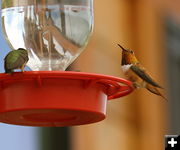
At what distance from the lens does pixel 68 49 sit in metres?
3.56

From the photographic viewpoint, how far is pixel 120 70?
806 centimetres

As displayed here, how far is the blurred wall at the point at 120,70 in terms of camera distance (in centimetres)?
745

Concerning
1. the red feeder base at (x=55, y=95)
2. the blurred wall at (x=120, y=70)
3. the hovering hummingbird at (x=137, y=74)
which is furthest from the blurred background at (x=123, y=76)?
the red feeder base at (x=55, y=95)

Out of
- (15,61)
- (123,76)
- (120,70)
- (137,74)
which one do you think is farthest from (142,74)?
(120,70)

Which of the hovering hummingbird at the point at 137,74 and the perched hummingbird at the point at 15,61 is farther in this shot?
the hovering hummingbird at the point at 137,74

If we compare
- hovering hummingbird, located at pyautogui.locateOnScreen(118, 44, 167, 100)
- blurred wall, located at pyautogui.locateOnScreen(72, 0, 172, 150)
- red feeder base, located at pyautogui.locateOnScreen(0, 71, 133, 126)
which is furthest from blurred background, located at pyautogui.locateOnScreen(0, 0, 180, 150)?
red feeder base, located at pyautogui.locateOnScreen(0, 71, 133, 126)

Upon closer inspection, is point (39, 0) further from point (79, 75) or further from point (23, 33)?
point (79, 75)

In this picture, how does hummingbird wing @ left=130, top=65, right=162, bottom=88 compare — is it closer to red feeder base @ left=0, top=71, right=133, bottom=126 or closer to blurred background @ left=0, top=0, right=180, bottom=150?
red feeder base @ left=0, top=71, right=133, bottom=126

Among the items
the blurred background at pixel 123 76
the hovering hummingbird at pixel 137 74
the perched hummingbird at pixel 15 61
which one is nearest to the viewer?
the perched hummingbird at pixel 15 61

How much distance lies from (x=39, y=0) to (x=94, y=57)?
3973 mm

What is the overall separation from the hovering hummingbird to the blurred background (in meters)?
2.62

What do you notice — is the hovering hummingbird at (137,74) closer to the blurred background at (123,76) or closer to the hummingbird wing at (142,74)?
the hummingbird wing at (142,74)

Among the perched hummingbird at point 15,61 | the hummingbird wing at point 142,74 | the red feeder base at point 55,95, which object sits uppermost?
the perched hummingbird at point 15,61

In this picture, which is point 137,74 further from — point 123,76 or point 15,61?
point 123,76
